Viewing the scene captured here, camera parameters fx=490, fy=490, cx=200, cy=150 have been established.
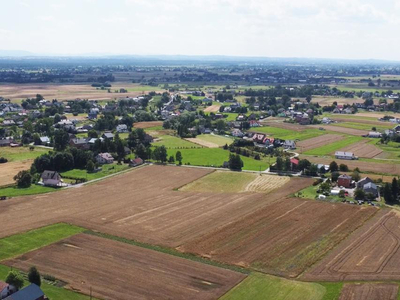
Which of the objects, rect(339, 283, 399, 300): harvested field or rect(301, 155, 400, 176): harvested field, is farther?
rect(301, 155, 400, 176): harvested field

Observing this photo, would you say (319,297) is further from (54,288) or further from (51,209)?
(51,209)

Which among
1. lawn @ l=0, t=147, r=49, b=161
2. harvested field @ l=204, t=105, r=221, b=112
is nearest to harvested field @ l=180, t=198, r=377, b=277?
lawn @ l=0, t=147, r=49, b=161

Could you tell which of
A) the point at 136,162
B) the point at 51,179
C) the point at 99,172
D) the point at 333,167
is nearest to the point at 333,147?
the point at 333,167

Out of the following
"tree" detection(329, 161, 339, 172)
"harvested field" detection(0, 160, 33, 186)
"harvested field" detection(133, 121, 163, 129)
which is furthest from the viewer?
"harvested field" detection(133, 121, 163, 129)

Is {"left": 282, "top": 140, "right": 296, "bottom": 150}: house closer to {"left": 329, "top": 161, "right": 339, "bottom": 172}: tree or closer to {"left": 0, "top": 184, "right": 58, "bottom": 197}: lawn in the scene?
{"left": 329, "top": 161, "right": 339, "bottom": 172}: tree

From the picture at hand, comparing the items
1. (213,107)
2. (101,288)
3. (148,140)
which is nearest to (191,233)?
(101,288)

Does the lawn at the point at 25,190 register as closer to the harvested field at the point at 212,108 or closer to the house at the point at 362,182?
the house at the point at 362,182

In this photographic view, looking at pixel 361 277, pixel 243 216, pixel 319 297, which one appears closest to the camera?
pixel 319 297

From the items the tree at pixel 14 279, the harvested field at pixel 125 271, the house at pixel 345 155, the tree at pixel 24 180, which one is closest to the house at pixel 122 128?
the tree at pixel 24 180
